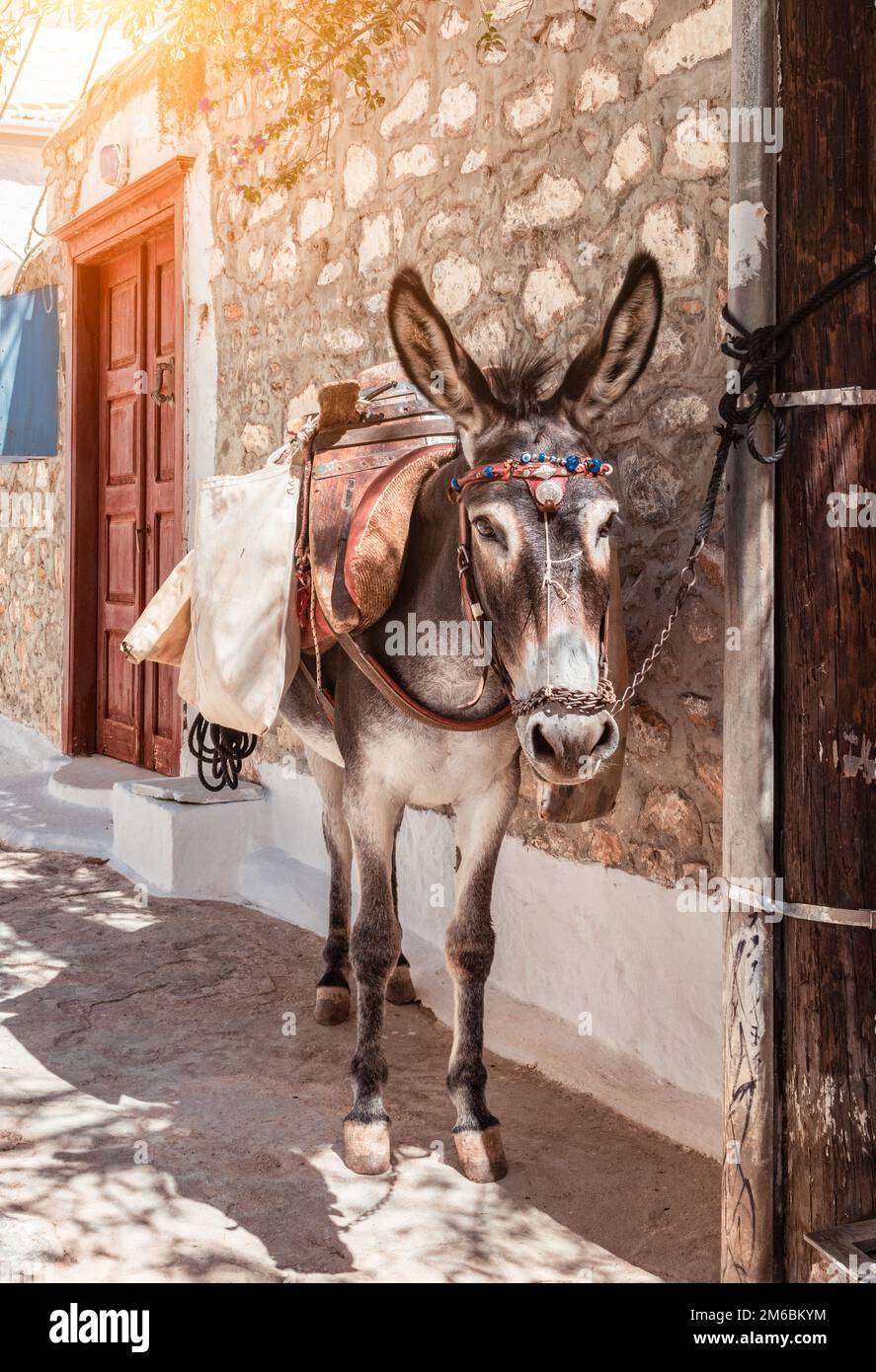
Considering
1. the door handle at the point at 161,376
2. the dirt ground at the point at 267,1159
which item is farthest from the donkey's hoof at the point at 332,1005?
the door handle at the point at 161,376

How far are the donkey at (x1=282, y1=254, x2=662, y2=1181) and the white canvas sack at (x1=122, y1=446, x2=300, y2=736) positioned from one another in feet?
0.62

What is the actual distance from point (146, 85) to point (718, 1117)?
6301mm

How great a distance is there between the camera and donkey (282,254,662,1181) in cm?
234

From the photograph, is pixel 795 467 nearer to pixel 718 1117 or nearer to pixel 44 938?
pixel 718 1117

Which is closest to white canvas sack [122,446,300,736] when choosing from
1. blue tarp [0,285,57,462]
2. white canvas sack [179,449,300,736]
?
white canvas sack [179,449,300,736]

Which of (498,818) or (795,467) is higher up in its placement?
(795,467)

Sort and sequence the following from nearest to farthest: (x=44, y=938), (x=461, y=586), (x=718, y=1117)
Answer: (x=461, y=586), (x=718, y=1117), (x=44, y=938)

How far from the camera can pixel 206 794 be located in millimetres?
5535

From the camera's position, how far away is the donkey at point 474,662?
234 centimetres

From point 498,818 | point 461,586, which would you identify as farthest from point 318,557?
point 498,818

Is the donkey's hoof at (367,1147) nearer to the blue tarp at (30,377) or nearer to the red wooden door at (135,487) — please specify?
the red wooden door at (135,487)

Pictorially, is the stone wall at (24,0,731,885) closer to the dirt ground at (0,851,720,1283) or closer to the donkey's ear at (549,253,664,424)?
the donkey's ear at (549,253,664,424)

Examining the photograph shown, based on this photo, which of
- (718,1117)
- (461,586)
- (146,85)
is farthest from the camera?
(146,85)
